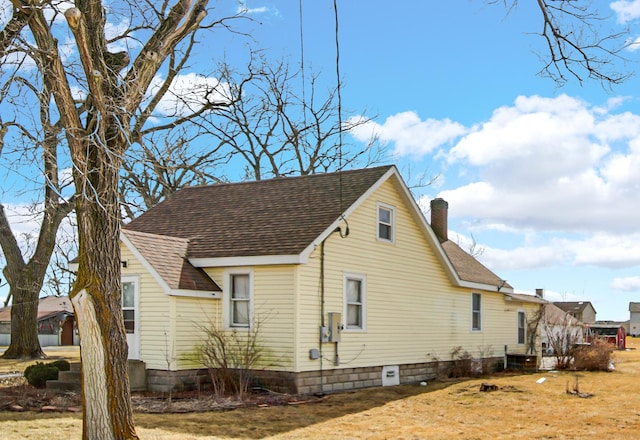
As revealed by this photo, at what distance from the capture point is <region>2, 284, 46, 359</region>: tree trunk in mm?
30484

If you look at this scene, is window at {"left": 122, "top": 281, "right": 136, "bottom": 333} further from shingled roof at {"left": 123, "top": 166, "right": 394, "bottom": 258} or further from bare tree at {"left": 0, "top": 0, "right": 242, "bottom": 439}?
bare tree at {"left": 0, "top": 0, "right": 242, "bottom": 439}

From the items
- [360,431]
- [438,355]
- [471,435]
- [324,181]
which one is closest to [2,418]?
[360,431]

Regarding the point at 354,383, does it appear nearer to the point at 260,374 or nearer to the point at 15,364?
the point at 260,374

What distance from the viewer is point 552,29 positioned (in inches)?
508

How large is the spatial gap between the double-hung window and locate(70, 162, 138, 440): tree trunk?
828cm

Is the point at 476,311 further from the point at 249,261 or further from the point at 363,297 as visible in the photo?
the point at 249,261

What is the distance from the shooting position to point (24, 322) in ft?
102

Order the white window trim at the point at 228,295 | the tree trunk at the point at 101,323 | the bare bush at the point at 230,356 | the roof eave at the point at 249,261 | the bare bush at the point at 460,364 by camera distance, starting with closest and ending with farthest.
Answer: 1. the tree trunk at the point at 101,323
2. the roof eave at the point at 249,261
3. the bare bush at the point at 230,356
4. the white window trim at the point at 228,295
5. the bare bush at the point at 460,364

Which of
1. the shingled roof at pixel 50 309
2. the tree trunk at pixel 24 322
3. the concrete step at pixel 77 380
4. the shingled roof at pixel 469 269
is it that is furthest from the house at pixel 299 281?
the shingled roof at pixel 50 309

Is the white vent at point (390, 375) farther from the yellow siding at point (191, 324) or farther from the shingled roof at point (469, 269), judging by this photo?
the shingled roof at point (469, 269)

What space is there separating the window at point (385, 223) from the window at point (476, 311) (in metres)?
6.24

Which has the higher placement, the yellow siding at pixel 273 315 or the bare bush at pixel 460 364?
the yellow siding at pixel 273 315

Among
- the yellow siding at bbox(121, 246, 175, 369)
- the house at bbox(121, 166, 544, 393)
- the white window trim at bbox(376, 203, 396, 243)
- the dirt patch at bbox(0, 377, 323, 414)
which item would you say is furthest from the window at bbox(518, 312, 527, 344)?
the yellow siding at bbox(121, 246, 175, 369)

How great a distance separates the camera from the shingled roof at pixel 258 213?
18.3 metres
